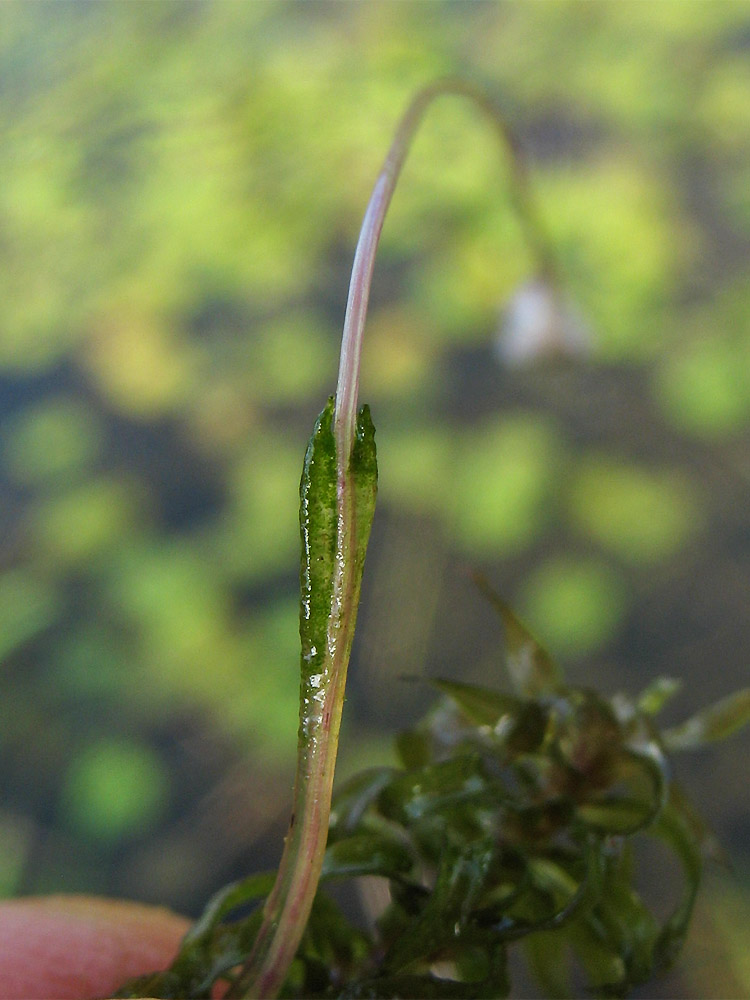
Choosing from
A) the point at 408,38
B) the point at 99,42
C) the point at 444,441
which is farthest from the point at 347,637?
the point at 99,42

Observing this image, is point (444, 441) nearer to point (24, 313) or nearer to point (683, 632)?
point (683, 632)

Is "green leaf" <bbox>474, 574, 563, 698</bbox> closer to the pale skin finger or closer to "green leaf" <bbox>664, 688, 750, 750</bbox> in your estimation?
"green leaf" <bbox>664, 688, 750, 750</bbox>

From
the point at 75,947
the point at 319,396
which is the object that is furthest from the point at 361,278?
the point at 319,396

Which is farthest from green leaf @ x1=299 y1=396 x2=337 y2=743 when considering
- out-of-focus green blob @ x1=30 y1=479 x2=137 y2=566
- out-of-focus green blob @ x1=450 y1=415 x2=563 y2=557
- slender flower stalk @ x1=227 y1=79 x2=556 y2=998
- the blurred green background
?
out-of-focus green blob @ x1=30 y1=479 x2=137 y2=566

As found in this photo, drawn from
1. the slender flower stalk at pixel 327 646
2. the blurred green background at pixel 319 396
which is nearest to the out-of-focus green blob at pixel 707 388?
the blurred green background at pixel 319 396

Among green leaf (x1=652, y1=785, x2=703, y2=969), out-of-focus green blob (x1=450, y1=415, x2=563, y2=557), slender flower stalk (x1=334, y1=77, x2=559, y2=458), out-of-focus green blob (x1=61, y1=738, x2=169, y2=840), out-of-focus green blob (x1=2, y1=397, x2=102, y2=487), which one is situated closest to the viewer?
slender flower stalk (x1=334, y1=77, x2=559, y2=458)
